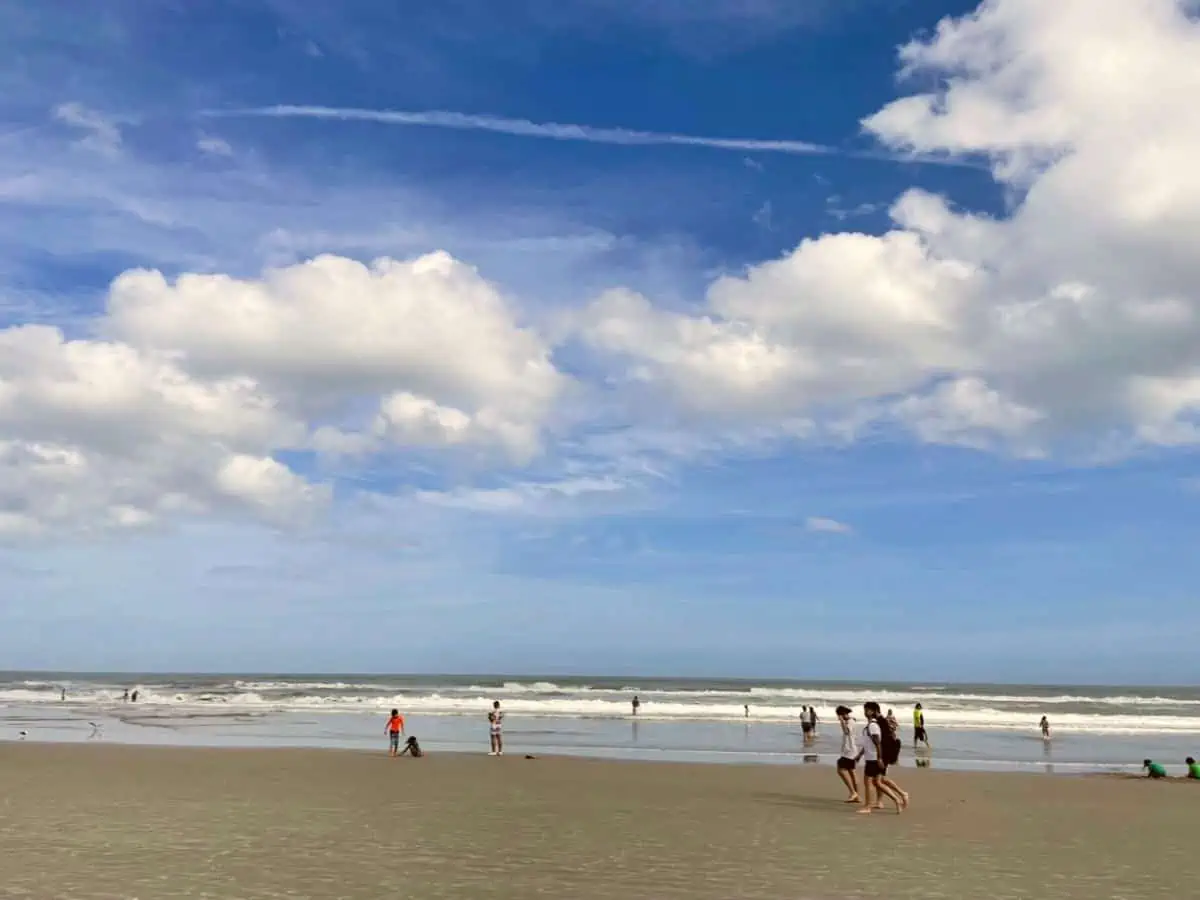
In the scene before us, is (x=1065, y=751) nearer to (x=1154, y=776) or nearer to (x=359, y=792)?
(x=1154, y=776)

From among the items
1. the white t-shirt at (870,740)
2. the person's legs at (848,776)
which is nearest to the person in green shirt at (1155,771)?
the person's legs at (848,776)

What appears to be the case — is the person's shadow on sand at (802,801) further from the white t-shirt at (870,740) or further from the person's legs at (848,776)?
the white t-shirt at (870,740)

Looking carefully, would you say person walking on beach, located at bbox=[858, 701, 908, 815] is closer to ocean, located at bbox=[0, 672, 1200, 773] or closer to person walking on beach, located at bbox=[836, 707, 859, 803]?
person walking on beach, located at bbox=[836, 707, 859, 803]

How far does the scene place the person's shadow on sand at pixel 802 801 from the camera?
1884 centimetres

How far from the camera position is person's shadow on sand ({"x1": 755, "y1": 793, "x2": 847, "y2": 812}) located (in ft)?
61.8

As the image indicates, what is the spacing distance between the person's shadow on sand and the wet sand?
7 centimetres

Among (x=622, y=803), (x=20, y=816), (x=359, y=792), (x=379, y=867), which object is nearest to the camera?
(x=379, y=867)

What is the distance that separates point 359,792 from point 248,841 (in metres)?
6.40

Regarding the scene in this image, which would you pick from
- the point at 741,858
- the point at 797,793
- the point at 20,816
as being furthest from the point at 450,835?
the point at 797,793

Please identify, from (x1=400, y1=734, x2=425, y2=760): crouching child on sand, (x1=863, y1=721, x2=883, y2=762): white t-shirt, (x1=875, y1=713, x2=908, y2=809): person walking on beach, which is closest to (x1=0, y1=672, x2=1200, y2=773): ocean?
(x1=400, y1=734, x2=425, y2=760): crouching child on sand

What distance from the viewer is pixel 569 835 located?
1520 centimetres

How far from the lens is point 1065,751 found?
35500 millimetres

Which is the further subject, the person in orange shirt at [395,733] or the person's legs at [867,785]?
the person in orange shirt at [395,733]

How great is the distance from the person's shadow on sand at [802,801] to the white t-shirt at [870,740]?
1484 millimetres
